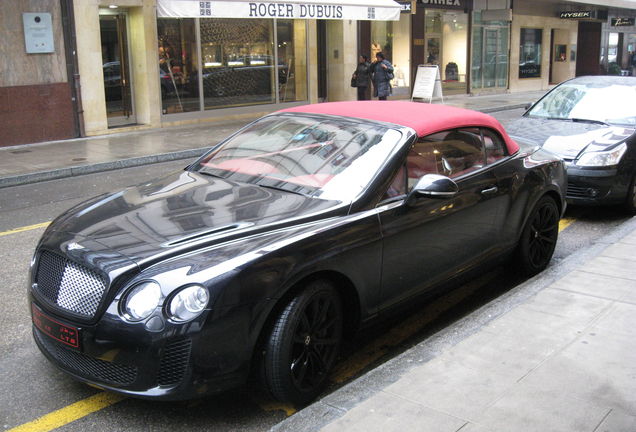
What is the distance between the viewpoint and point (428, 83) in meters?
20.5

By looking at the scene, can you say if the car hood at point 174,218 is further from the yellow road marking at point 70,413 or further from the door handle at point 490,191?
the door handle at point 490,191

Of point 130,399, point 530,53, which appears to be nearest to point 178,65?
point 130,399

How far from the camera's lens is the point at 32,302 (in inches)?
135

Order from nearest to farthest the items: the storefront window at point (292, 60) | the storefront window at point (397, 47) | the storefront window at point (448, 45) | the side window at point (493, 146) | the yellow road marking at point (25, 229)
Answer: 1. the side window at point (493, 146)
2. the yellow road marking at point (25, 229)
3. the storefront window at point (292, 60)
4. the storefront window at point (397, 47)
5. the storefront window at point (448, 45)

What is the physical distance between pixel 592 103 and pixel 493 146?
414cm

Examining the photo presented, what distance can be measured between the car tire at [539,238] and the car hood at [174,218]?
7.07ft

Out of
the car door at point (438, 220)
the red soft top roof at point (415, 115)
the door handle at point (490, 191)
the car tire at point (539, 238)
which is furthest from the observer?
the car tire at point (539, 238)

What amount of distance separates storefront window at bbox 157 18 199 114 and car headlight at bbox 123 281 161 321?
43.8ft

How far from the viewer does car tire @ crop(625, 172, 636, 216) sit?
24.1 feet

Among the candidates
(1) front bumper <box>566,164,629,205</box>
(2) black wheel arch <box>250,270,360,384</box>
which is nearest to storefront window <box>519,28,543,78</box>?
(1) front bumper <box>566,164,629,205</box>

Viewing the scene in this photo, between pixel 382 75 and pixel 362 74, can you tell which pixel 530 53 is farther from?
pixel 382 75

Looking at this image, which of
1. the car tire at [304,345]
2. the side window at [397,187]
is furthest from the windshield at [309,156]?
the car tire at [304,345]

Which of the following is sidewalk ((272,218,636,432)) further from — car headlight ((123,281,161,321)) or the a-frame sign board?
the a-frame sign board

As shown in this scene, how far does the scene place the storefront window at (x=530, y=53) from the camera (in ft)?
95.6
